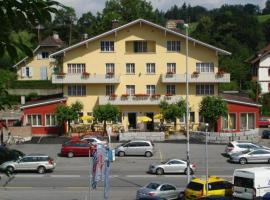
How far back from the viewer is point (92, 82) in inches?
2468

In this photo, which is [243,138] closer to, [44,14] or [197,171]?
[197,171]

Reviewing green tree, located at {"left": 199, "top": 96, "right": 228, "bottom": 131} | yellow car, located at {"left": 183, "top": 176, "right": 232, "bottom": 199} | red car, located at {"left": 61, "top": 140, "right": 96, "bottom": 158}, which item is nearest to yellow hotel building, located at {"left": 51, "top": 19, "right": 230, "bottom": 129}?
green tree, located at {"left": 199, "top": 96, "right": 228, "bottom": 131}

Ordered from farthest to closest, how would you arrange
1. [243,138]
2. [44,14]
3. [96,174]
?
[243,138] < [96,174] < [44,14]

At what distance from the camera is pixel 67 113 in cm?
5938

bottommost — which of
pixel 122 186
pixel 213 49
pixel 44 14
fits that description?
pixel 122 186

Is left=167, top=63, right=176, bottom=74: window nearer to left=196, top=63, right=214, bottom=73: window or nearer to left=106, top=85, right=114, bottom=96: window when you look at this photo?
left=196, top=63, right=214, bottom=73: window

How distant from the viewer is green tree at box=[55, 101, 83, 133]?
194 feet

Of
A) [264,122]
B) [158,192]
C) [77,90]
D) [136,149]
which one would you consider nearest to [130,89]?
[77,90]

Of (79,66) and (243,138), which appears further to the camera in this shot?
(79,66)

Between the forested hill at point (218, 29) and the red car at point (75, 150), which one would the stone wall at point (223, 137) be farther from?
the forested hill at point (218, 29)

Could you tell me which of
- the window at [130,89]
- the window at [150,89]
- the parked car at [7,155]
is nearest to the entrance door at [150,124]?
the window at [150,89]

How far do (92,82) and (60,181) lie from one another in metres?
25.4

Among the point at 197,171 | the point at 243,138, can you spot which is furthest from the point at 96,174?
the point at 243,138

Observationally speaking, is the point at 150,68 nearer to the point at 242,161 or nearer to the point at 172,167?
the point at 242,161
